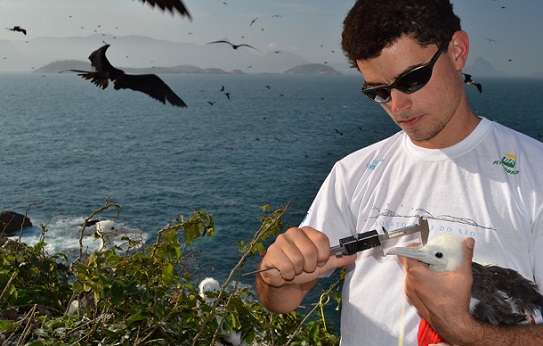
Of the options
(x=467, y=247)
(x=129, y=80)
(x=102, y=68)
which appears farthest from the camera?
(x=129, y=80)

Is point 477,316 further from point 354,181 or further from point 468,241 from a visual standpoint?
point 354,181

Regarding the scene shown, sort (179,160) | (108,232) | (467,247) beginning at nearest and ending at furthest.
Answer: (467,247), (108,232), (179,160)

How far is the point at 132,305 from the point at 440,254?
270 cm

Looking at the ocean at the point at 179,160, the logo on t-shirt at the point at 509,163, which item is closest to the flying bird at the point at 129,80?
the logo on t-shirt at the point at 509,163

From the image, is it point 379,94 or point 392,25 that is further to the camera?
point 379,94

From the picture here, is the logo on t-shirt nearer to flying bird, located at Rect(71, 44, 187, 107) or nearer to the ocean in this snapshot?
flying bird, located at Rect(71, 44, 187, 107)

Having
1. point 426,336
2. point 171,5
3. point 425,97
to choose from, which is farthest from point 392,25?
point 171,5

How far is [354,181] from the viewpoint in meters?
3.02

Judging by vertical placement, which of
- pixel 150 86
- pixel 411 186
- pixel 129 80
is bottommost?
pixel 150 86

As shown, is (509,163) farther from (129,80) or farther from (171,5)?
(129,80)

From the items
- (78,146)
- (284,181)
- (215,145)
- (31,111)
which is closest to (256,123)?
(215,145)

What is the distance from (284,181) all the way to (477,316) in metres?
83.7

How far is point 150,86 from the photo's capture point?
1377 centimetres

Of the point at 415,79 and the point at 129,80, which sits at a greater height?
the point at 415,79
